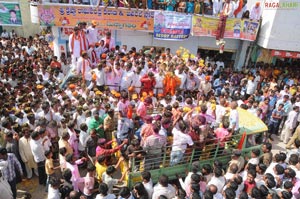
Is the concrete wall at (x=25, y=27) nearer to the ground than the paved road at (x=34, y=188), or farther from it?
farther from it

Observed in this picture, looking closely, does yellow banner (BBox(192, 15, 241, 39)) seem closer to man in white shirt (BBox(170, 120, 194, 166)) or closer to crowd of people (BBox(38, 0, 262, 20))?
crowd of people (BBox(38, 0, 262, 20))

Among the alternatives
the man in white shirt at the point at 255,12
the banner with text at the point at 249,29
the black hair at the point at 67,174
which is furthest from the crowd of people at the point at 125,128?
Answer: the man in white shirt at the point at 255,12

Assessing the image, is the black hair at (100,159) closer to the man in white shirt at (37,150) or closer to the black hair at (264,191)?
the man in white shirt at (37,150)

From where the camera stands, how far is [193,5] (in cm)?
1322

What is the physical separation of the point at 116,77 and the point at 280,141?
622cm

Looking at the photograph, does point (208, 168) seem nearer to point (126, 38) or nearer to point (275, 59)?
point (126, 38)

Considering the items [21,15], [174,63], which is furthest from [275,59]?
[21,15]

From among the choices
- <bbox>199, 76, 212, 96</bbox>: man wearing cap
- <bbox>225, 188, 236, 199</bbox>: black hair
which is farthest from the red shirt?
<bbox>199, 76, 212, 96</bbox>: man wearing cap

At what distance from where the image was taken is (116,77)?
848 cm

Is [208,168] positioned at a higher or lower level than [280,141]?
higher

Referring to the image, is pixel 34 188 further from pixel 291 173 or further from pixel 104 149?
pixel 291 173

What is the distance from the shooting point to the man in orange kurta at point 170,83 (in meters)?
8.70

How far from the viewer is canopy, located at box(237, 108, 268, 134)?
6.87m

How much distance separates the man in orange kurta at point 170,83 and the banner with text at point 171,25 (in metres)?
5.24
